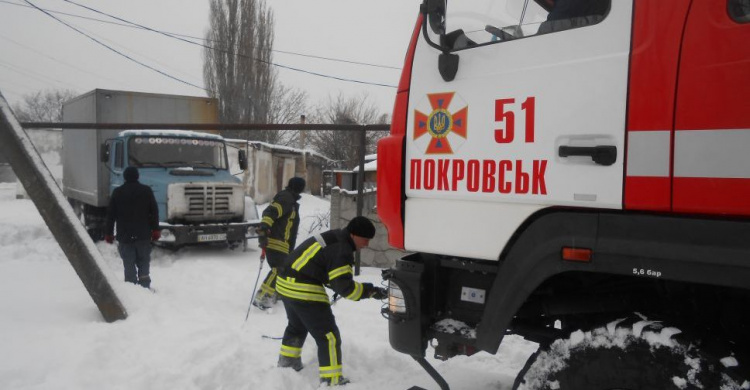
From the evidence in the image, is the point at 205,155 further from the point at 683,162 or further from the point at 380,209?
the point at 683,162

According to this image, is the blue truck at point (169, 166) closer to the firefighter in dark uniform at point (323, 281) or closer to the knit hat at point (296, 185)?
the knit hat at point (296, 185)

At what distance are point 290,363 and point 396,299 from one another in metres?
1.86

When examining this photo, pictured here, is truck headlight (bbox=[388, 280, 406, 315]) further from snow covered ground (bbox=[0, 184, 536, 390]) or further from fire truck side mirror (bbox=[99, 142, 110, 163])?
fire truck side mirror (bbox=[99, 142, 110, 163])

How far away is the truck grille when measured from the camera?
9.39m

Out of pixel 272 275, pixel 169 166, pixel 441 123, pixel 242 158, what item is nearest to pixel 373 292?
pixel 441 123

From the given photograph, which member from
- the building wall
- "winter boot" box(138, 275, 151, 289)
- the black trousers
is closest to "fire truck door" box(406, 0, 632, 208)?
the black trousers

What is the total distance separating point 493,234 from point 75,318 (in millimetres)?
4561

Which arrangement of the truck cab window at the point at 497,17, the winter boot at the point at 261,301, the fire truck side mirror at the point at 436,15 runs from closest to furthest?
the truck cab window at the point at 497,17 → the fire truck side mirror at the point at 436,15 → the winter boot at the point at 261,301

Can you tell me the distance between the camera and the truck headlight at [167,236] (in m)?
8.94

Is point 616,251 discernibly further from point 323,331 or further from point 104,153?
point 104,153

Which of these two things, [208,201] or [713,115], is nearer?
[713,115]

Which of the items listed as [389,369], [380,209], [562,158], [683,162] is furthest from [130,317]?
[683,162]

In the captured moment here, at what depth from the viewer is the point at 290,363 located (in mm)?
4258

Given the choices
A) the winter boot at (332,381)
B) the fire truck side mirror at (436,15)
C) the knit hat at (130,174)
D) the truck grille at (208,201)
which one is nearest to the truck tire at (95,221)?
the truck grille at (208,201)
